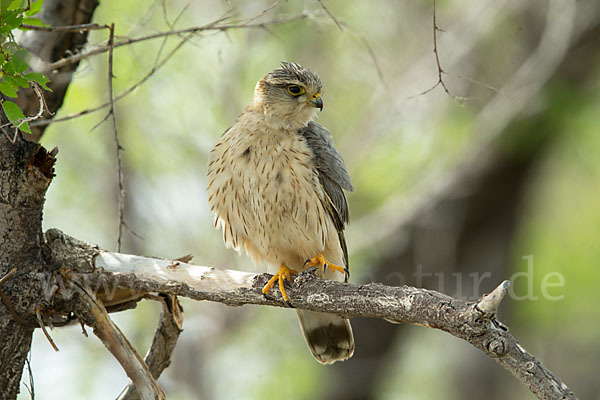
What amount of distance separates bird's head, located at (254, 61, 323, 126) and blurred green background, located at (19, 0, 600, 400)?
8.80 ft

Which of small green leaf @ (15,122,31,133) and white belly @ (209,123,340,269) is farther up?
white belly @ (209,123,340,269)

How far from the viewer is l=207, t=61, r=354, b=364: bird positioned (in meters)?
3.82

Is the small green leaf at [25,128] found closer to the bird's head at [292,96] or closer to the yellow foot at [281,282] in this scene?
the yellow foot at [281,282]

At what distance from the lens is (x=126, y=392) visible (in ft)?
10.3

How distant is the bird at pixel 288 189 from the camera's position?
3.82 m

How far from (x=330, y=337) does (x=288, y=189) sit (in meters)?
0.98

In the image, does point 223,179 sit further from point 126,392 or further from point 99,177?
point 99,177

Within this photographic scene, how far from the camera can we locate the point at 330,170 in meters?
3.98

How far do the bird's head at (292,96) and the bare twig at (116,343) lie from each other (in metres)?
1.61

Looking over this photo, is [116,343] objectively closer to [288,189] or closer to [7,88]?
[7,88]

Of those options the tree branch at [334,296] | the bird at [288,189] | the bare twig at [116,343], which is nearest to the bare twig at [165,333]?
the tree branch at [334,296]

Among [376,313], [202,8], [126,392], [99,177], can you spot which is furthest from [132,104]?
[376,313]

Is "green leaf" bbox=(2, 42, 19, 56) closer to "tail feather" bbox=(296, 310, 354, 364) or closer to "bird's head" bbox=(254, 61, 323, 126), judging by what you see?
"bird's head" bbox=(254, 61, 323, 126)

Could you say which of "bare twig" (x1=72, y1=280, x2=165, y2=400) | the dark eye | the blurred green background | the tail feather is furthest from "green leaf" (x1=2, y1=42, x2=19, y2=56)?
the blurred green background
